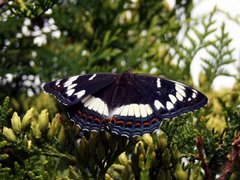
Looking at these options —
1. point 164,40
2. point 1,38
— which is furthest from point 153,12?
point 1,38

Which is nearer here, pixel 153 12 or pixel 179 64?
pixel 179 64

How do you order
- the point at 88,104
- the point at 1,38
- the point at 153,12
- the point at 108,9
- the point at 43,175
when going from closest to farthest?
the point at 43,175 < the point at 88,104 < the point at 1,38 < the point at 108,9 < the point at 153,12

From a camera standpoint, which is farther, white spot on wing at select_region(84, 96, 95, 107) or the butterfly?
white spot on wing at select_region(84, 96, 95, 107)

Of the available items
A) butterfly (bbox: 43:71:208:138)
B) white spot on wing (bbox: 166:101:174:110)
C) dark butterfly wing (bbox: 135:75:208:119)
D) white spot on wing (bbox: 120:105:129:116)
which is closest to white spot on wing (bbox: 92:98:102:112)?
→ butterfly (bbox: 43:71:208:138)

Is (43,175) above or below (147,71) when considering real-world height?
below

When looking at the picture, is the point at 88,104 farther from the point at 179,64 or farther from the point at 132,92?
the point at 179,64

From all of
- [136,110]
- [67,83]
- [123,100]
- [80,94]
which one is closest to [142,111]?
[136,110]

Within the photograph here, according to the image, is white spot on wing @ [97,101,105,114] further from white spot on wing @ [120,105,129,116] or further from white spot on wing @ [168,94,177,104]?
white spot on wing @ [168,94,177,104]
